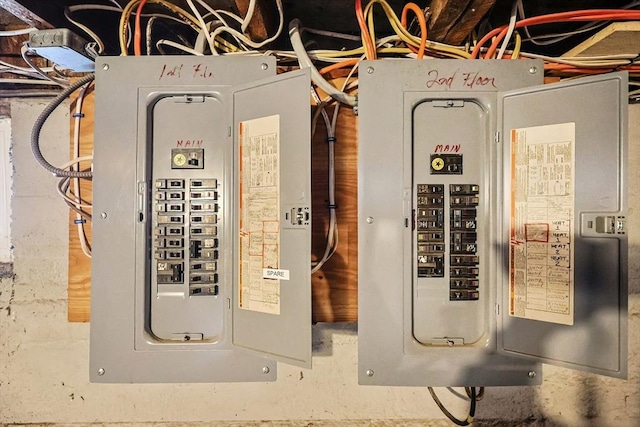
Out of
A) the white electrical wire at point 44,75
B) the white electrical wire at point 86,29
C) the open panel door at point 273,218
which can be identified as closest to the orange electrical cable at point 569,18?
the open panel door at point 273,218

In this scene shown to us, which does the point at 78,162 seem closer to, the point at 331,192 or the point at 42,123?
the point at 42,123

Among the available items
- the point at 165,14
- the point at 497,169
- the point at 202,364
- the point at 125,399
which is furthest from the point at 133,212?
the point at 497,169

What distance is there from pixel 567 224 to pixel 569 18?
1.30ft

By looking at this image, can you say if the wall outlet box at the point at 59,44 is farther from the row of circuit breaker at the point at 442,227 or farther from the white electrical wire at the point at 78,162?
the row of circuit breaker at the point at 442,227

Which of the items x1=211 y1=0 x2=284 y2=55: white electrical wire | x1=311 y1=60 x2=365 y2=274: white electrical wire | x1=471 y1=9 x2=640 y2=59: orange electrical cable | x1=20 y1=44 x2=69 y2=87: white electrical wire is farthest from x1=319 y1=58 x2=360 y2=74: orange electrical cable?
x1=20 y1=44 x2=69 y2=87: white electrical wire

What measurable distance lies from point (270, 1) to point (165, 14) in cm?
25

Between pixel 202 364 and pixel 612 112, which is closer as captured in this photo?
pixel 612 112

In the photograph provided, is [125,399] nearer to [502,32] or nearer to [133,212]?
[133,212]

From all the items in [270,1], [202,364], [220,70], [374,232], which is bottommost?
[202,364]

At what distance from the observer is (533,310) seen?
646 mm

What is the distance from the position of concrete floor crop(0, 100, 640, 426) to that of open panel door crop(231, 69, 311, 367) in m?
0.33

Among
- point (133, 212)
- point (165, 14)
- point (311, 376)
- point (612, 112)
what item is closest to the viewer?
point (612, 112)

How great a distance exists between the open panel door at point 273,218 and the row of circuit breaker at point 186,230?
0.06 metres

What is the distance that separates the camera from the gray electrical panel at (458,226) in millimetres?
641
